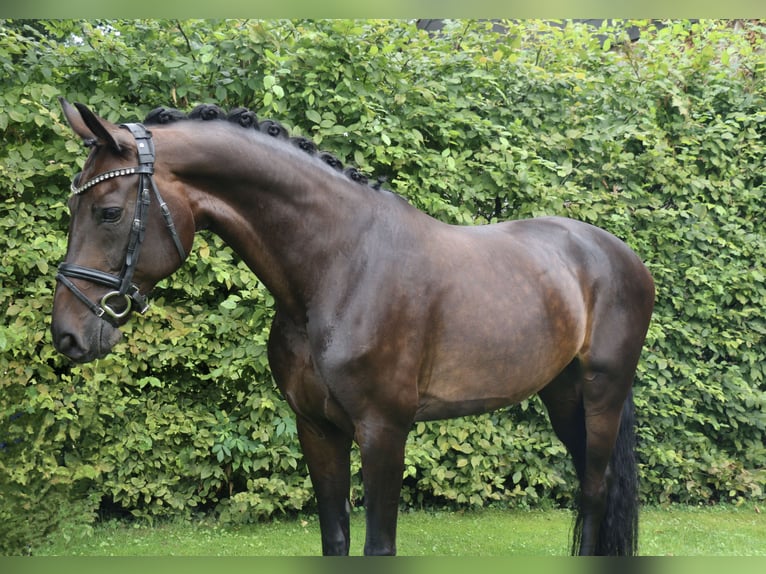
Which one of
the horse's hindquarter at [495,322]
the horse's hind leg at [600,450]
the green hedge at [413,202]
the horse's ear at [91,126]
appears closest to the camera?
the horse's ear at [91,126]

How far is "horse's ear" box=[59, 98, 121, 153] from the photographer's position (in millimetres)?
2047

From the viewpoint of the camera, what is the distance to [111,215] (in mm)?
2133

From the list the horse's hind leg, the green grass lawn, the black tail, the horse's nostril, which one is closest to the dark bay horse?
the horse's nostril

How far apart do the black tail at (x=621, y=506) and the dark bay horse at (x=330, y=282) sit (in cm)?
61

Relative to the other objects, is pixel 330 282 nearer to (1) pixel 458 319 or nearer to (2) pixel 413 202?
(1) pixel 458 319

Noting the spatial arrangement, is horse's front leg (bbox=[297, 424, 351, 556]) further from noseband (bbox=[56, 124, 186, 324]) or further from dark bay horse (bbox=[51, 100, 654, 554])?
noseband (bbox=[56, 124, 186, 324])

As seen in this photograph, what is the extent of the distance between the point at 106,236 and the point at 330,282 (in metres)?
0.71

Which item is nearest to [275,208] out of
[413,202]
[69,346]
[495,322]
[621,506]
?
[69,346]

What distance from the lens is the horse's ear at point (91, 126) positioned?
6.72 feet

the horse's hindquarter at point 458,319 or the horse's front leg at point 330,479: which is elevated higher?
the horse's hindquarter at point 458,319

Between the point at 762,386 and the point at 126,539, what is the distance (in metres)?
4.86

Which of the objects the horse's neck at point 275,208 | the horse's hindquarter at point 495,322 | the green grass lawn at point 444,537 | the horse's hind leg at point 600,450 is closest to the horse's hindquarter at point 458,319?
the horse's hindquarter at point 495,322

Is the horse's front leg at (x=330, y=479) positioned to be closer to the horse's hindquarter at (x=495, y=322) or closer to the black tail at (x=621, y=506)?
the horse's hindquarter at (x=495, y=322)

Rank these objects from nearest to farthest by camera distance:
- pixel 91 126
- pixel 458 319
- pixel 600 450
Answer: pixel 91 126, pixel 458 319, pixel 600 450
